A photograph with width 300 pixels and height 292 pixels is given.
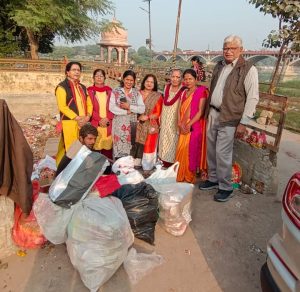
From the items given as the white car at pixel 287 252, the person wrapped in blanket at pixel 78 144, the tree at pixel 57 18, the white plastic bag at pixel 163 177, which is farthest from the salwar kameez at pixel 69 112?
the tree at pixel 57 18

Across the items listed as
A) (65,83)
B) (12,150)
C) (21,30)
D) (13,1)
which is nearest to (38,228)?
(12,150)

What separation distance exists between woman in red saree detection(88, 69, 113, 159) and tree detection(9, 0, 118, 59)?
15.3 m

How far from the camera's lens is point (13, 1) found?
17.5 meters

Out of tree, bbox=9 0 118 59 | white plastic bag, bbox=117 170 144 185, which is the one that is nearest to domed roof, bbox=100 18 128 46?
tree, bbox=9 0 118 59

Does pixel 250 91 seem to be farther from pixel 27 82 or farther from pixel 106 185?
pixel 27 82

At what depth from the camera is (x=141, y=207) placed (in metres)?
2.58

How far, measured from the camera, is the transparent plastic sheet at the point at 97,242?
2154mm

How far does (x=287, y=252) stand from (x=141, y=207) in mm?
1315

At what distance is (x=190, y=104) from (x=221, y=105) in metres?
0.52

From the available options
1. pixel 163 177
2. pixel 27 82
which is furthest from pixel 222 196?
pixel 27 82

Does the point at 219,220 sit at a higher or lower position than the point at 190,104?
lower

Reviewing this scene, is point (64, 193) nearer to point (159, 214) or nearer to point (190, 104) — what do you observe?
point (159, 214)

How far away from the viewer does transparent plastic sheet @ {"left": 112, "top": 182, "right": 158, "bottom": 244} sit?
2.56m

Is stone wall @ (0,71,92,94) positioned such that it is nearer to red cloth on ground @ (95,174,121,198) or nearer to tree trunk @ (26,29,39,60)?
tree trunk @ (26,29,39,60)
